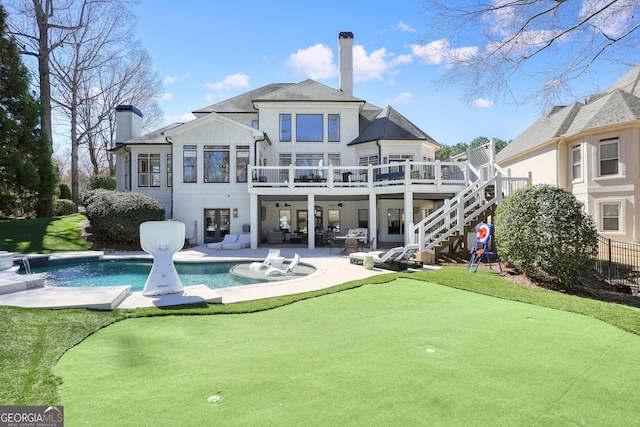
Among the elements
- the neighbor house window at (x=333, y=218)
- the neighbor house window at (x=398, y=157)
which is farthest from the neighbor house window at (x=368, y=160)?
the neighbor house window at (x=333, y=218)

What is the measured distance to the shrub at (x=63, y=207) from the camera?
24.2 meters

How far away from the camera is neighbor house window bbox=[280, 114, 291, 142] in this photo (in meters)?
21.9

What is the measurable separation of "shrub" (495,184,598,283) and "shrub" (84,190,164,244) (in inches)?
625

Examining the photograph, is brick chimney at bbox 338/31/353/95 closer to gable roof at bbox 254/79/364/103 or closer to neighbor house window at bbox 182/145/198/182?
gable roof at bbox 254/79/364/103

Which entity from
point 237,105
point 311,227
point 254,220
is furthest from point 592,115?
point 237,105

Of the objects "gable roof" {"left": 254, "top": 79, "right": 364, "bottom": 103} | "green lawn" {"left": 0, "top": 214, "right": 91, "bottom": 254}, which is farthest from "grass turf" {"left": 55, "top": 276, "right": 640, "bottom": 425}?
"gable roof" {"left": 254, "top": 79, "right": 364, "bottom": 103}

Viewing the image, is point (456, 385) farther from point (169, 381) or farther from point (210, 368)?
point (169, 381)

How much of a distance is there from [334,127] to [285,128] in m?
3.12

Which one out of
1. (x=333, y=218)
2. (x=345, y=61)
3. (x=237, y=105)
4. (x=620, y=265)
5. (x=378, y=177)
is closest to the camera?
(x=620, y=265)

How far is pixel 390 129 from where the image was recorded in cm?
2077

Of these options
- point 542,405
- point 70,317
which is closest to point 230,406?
point 542,405

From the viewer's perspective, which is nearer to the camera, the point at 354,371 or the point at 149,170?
the point at 354,371

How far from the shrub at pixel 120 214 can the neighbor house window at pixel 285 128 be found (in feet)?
28.3

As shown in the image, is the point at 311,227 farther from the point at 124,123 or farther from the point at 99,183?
the point at 99,183
